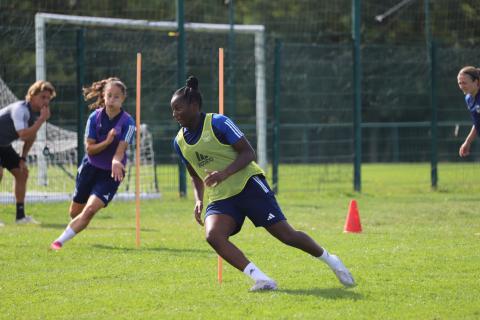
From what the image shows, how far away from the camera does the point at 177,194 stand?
59.5ft

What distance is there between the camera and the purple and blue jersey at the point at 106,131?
10.5m

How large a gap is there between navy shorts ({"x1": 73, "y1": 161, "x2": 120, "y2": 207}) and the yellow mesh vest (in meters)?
3.09

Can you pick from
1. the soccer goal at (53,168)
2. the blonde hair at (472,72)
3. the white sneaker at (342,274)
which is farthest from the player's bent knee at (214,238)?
the soccer goal at (53,168)

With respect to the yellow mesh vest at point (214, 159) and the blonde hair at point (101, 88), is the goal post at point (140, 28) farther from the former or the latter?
the yellow mesh vest at point (214, 159)

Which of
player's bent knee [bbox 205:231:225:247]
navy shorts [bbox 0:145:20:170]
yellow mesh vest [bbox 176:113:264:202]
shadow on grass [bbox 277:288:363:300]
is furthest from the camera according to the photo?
navy shorts [bbox 0:145:20:170]

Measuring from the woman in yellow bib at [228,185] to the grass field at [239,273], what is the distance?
0.32m

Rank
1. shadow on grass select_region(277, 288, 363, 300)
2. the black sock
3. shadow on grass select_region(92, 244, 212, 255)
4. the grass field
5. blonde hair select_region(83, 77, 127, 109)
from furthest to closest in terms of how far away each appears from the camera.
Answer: the black sock
blonde hair select_region(83, 77, 127, 109)
shadow on grass select_region(92, 244, 212, 255)
shadow on grass select_region(277, 288, 363, 300)
the grass field

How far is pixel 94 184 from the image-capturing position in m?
10.8

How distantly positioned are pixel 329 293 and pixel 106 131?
417cm

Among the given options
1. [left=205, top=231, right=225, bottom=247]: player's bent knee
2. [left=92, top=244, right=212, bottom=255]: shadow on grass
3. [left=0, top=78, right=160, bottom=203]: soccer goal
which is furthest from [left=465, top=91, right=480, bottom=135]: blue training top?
[left=0, top=78, right=160, bottom=203]: soccer goal

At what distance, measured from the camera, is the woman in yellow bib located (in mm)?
7402

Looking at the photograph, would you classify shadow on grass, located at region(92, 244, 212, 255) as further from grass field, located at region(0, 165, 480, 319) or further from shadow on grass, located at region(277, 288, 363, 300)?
shadow on grass, located at region(277, 288, 363, 300)

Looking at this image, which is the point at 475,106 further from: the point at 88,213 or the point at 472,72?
the point at 88,213

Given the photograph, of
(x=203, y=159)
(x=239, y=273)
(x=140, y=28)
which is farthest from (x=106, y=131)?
(x=140, y=28)
